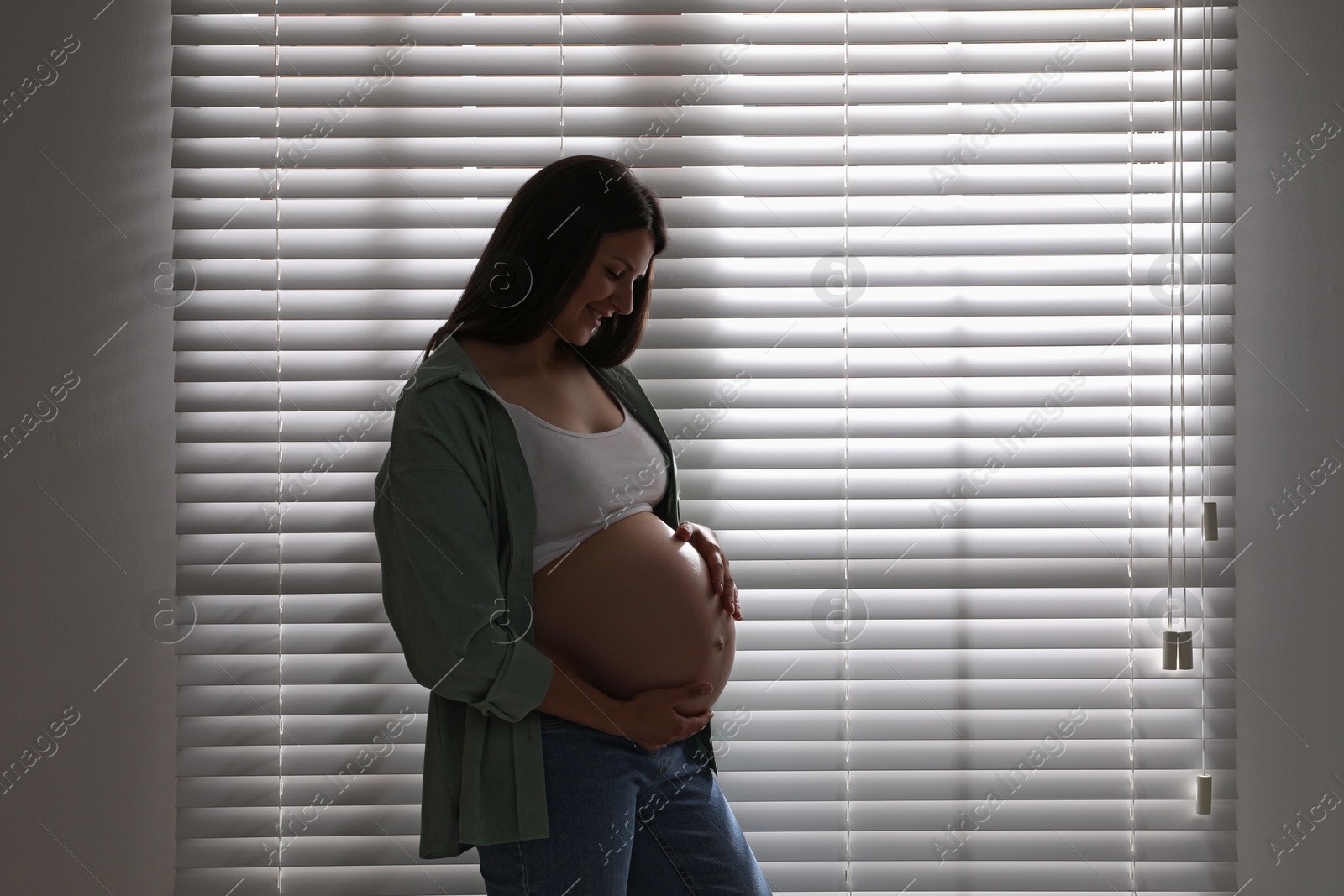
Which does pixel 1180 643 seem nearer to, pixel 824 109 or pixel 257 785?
pixel 824 109

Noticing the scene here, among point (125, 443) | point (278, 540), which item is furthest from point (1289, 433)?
point (125, 443)

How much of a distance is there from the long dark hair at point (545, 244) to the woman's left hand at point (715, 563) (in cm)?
36

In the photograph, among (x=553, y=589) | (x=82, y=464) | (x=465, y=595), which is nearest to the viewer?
(x=465, y=595)

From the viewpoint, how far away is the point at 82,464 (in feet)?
5.07

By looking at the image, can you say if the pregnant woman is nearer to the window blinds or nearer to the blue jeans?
the blue jeans

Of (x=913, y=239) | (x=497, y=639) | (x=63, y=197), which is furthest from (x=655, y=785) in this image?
(x=63, y=197)

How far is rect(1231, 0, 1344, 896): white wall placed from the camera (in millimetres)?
1535

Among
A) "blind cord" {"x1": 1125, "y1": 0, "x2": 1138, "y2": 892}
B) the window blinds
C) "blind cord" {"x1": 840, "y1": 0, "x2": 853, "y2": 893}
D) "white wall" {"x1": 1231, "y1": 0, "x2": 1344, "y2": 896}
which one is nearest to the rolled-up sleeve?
the window blinds

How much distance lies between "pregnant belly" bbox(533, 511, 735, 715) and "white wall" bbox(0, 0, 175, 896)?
2.83 feet

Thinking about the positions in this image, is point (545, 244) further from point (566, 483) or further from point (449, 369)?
point (566, 483)

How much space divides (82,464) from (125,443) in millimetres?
82

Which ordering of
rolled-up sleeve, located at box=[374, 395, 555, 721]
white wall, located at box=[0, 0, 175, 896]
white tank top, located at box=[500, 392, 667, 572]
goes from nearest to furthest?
rolled-up sleeve, located at box=[374, 395, 555, 721] < white tank top, located at box=[500, 392, 667, 572] < white wall, located at box=[0, 0, 175, 896]

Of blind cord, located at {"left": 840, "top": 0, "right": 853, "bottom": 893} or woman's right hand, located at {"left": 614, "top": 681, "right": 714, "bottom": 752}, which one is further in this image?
blind cord, located at {"left": 840, "top": 0, "right": 853, "bottom": 893}

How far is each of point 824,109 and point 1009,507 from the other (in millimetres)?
803
